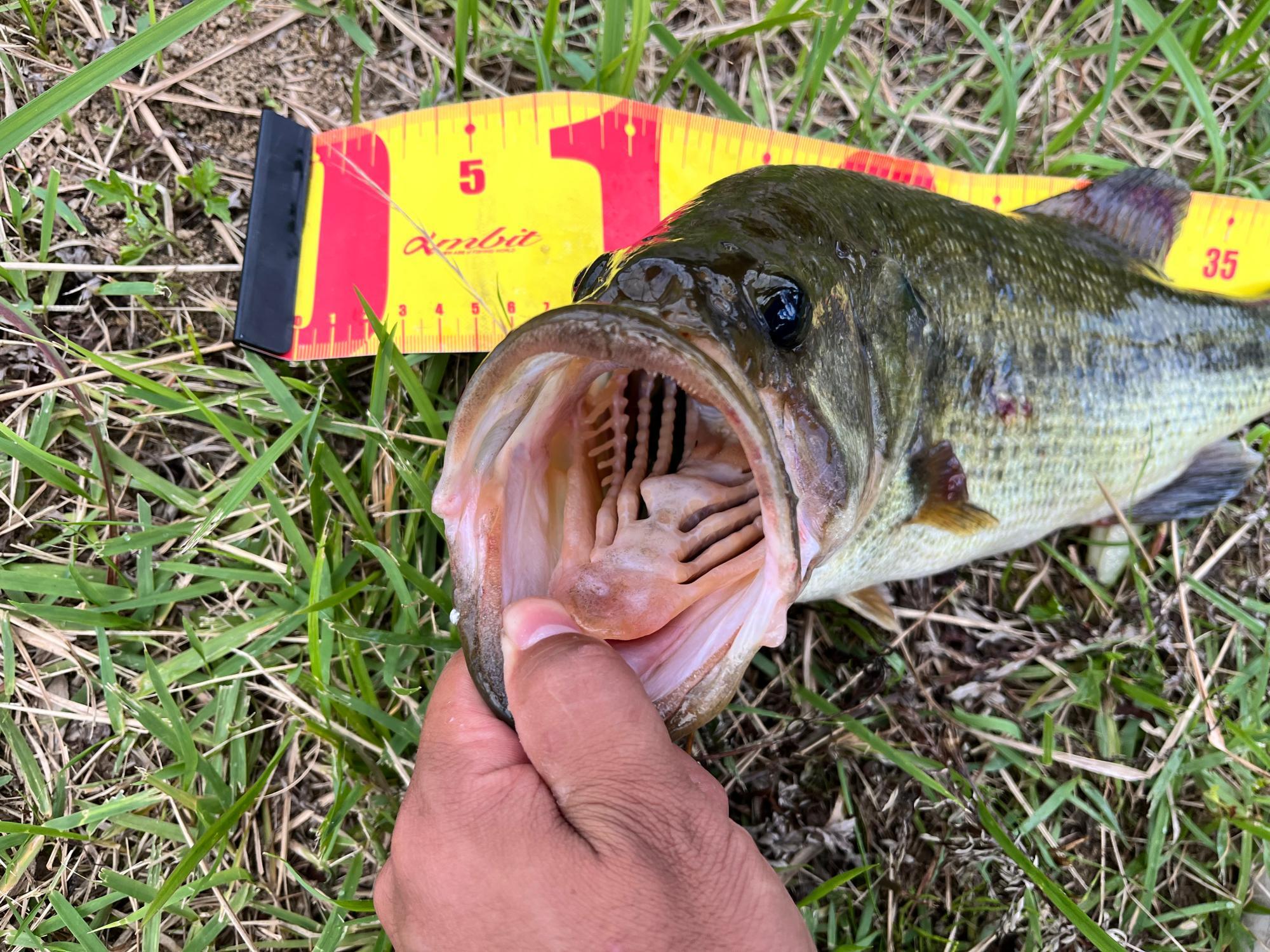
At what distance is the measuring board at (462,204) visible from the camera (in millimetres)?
2639

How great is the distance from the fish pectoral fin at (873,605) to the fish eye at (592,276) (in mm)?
1416

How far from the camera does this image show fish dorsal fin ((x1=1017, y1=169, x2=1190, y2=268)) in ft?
9.00

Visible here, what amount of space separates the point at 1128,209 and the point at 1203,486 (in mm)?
1124

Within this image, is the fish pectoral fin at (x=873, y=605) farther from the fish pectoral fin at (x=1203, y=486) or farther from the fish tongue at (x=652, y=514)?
the fish pectoral fin at (x=1203, y=486)

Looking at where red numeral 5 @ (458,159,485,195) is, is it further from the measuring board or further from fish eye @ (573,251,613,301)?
fish eye @ (573,251,613,301)

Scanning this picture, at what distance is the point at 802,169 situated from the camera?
2.15m

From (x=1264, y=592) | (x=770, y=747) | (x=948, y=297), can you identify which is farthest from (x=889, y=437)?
(x=1264, y=592)

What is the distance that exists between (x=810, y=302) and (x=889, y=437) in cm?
50

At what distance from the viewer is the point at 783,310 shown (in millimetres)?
1629

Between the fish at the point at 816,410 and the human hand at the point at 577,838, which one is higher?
the fish at the point at 816,410

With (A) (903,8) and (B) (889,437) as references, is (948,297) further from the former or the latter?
(A) (903,8)

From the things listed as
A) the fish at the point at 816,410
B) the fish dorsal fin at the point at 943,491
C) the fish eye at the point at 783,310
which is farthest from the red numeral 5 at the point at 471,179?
the fish dorsal fin at the point at 943,491

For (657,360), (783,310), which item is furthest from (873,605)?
(657,360)

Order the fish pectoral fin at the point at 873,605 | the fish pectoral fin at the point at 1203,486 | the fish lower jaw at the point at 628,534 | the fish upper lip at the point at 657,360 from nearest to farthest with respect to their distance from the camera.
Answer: the fish upper lip at the point at 657,360 → the fish lower jaw at the point at 628,534 → the fish pectoral fin at the point at 873,605 → the fish pectoral fin at the point at 1203,486
